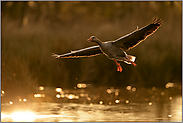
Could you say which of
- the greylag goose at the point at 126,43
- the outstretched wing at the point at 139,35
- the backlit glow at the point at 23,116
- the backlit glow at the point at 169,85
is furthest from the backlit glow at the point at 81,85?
the outstretched wing at the point at 139,35

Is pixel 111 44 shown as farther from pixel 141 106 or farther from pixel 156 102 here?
pixel 156 102

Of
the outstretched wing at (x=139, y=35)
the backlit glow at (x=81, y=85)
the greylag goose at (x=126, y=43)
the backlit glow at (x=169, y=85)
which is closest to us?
the greylag goose at (x=126, y=43)

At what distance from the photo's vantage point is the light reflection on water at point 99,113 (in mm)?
7863

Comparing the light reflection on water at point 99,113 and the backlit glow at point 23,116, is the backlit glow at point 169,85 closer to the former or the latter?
the light reflection on water at point 99,113

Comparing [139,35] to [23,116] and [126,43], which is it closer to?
[126,43]

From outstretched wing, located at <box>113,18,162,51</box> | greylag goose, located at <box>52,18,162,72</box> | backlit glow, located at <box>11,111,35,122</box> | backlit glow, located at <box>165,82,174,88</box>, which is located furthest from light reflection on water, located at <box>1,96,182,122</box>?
outstretched wing, located at <box>113,18,162,51</box>

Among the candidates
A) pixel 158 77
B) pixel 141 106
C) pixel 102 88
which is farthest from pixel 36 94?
pixel 158 77

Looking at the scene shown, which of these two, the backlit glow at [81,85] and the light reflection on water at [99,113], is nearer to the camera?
the light reflection on water at [99,113]

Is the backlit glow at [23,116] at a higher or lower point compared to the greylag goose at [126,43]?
lower

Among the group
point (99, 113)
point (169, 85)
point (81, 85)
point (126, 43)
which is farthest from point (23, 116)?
point (169, 85)

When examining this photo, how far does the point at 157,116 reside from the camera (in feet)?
27.0

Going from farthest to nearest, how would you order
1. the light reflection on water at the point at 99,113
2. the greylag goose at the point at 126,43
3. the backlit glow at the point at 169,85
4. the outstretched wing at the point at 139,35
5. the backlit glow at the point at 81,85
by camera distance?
the backlit glow at the point at 169,85 < the backlit glow at the point at 81,85 < the light reflection on water at the point at 99,113 < the outstretched wing at the point at 139,35 < the greylag goose at the point at 126,43

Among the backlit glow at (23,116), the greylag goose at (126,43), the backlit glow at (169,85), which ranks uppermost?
the backlit glow at (169,85)

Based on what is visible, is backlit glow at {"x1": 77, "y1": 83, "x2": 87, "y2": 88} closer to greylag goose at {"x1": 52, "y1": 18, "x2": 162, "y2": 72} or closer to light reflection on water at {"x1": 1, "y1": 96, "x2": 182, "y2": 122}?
light reflection on water at {"x1": 1, "y1": 96, "x2": 182, "y2": 122}
